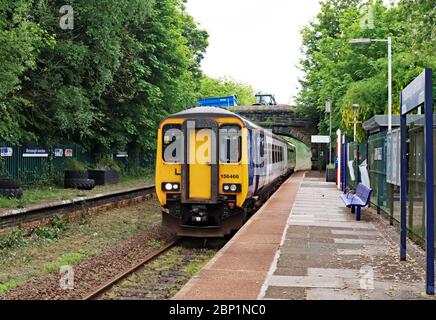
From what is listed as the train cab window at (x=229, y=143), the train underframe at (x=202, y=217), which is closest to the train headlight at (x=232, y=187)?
the train underframe at (x=202, y=217)

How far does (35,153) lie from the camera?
2230 cm

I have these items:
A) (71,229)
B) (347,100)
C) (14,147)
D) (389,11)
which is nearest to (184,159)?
A: (71,229)

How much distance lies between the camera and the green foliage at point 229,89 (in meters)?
79.2

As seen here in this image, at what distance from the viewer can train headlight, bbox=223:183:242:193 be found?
12.8 m

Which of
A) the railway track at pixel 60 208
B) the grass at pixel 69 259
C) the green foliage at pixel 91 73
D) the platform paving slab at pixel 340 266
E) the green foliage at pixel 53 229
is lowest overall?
the grass at pixel 69 259

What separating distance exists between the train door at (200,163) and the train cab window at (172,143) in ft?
1.01

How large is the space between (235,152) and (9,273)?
5645 mm

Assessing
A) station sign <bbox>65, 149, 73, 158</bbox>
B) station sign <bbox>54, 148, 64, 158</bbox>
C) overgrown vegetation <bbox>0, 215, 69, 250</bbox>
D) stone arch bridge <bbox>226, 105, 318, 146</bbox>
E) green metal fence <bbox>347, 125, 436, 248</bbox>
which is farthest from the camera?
stone arch bridge <bbox>226, 105, 318, 146</bbox>

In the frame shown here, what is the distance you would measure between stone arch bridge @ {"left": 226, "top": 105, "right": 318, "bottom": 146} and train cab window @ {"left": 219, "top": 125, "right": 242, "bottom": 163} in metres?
42.8

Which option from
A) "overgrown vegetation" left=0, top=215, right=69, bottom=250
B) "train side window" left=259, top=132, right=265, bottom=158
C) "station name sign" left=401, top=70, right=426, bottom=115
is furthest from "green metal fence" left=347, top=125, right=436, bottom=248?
"overgrown vegetation" left=0, top=215, right=69, bottom=250

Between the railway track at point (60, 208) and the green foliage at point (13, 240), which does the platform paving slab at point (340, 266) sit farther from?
the railway track at point (60, 208)

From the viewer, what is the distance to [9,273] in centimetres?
966

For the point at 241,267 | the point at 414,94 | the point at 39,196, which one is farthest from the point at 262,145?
the point at 414,94

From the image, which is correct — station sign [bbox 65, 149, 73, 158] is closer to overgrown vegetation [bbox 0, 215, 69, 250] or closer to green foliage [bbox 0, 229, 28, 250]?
overgrown vegetation [bbox 0, 215, 69, 250]
